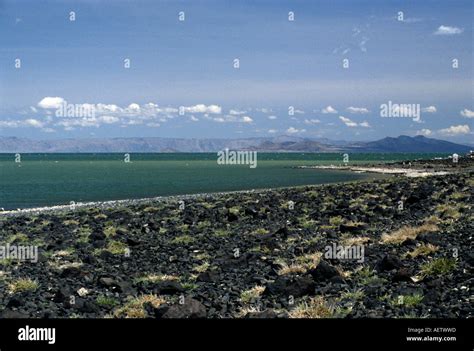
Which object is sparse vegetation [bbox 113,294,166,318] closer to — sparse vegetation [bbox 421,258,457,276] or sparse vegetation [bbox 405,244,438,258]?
sparse vegetation [bbox 421,258,457,276]

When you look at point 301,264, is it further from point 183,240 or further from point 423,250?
point 183,240

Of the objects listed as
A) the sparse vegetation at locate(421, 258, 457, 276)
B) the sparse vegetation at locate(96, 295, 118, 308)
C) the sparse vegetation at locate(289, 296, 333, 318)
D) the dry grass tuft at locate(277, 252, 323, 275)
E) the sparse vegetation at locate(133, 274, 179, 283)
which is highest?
the sparse vegetation at locate(421, 258, 457, 276)

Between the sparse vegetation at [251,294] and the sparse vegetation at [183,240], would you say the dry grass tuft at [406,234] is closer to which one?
the sparse vegetation at [251,294]

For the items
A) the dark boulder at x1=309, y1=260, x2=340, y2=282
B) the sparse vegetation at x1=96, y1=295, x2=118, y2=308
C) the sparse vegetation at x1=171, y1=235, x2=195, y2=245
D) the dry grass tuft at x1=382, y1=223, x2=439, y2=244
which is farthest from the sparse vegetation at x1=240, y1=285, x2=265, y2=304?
the sparse vegetation at x1=171, y1=235, x2=195, y2=245

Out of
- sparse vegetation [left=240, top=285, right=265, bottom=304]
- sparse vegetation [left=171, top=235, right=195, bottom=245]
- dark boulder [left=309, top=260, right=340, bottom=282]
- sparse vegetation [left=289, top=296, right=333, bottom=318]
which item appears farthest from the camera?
sparse vegetation [left=171, top=235, right=195, bottom=245]

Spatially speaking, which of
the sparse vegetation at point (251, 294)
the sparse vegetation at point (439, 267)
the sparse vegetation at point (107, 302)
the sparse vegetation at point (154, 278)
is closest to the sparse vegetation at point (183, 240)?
the sparse vegetation at point (154, 278)

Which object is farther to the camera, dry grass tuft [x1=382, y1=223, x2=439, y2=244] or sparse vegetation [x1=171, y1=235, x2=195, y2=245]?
sparse vegetation [x1=171, y1=235, x2=195, y2=245]

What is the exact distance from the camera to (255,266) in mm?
16250

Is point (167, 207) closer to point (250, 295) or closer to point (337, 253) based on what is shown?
point (337, 253)

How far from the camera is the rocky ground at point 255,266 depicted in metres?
11.2

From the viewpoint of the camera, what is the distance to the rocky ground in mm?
11172
